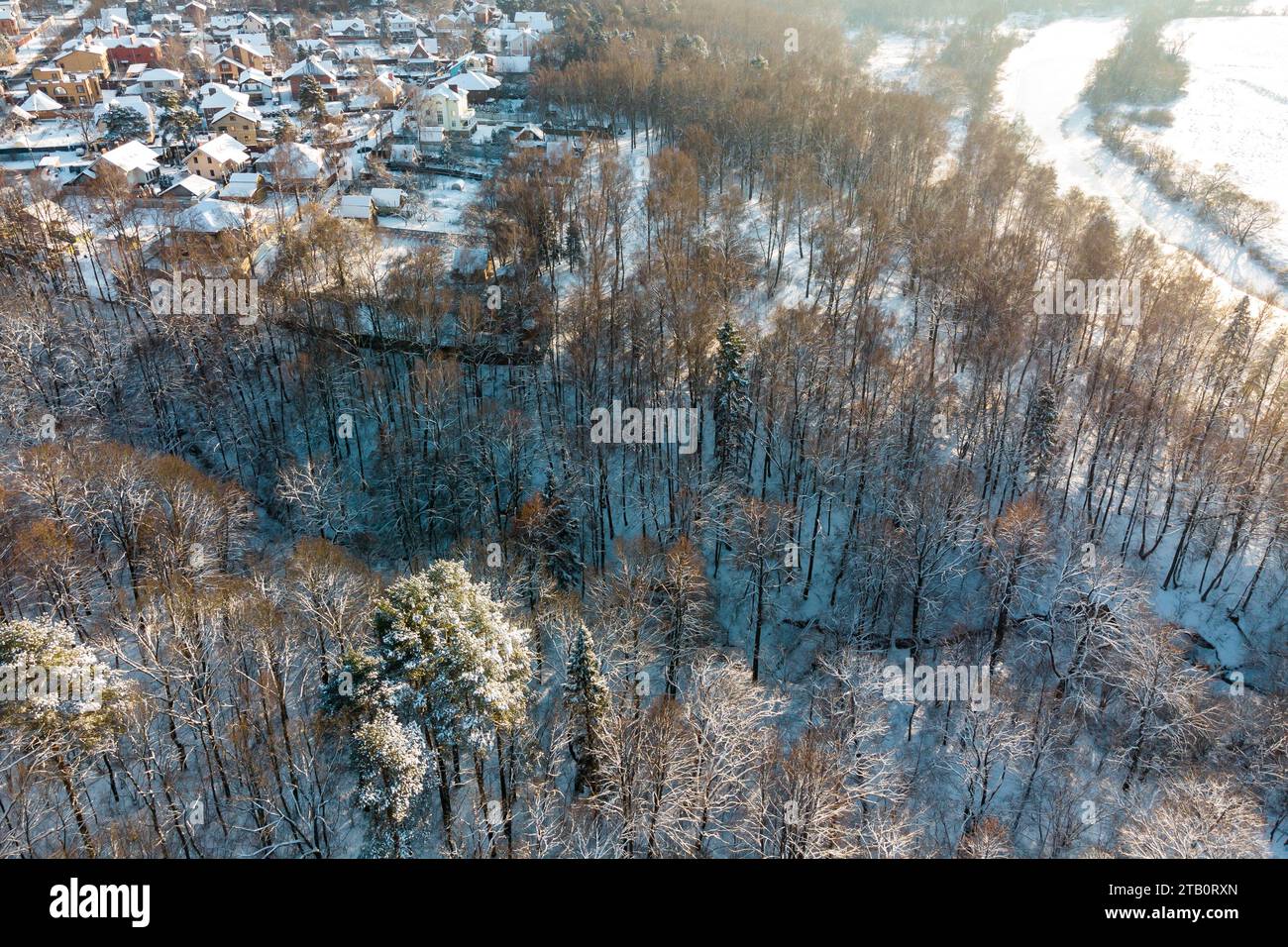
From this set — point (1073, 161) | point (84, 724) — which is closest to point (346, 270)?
point (84, 724)

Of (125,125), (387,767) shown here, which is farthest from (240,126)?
(387,767)

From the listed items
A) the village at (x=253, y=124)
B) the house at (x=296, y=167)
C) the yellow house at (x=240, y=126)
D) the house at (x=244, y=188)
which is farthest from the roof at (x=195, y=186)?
the yellow house at (x=240, y=126)

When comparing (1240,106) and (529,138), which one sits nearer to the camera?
(529,138)

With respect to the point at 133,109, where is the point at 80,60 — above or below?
above

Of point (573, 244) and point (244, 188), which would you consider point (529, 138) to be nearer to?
point (573, 244)

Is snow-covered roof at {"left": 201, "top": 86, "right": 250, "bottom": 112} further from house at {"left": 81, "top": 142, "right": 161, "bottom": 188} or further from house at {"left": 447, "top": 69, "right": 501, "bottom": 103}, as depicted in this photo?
house at {"left": 447, "top": 69, "right": 501, "bottom": 103}
